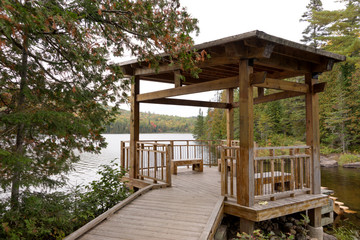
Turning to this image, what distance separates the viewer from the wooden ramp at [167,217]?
3.60m

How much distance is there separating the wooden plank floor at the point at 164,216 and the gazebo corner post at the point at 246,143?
68 centimetres

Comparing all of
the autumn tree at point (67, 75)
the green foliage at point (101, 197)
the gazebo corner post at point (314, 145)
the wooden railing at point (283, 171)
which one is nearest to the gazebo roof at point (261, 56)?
the gazebo corner post at point (314, 145)

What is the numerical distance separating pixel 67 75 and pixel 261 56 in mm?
3208

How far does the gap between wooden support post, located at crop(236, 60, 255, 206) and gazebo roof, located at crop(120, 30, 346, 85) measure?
0.31 m

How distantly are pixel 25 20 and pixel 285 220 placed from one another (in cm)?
582

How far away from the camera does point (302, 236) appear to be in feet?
17.2

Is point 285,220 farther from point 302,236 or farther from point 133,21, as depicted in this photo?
point 133,21

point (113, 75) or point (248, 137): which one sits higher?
point (113, 75)

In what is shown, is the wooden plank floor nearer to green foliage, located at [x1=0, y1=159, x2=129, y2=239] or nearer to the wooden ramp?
the wooden ramp

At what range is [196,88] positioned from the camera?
5566 mm

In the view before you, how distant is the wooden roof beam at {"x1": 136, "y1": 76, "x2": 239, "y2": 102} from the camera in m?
5.02

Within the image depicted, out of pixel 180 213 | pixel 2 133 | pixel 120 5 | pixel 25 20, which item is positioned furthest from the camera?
pixel 180 213

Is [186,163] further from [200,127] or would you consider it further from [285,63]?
[200,127]

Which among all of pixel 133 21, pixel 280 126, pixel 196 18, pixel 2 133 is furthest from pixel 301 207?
pixel 280 126
